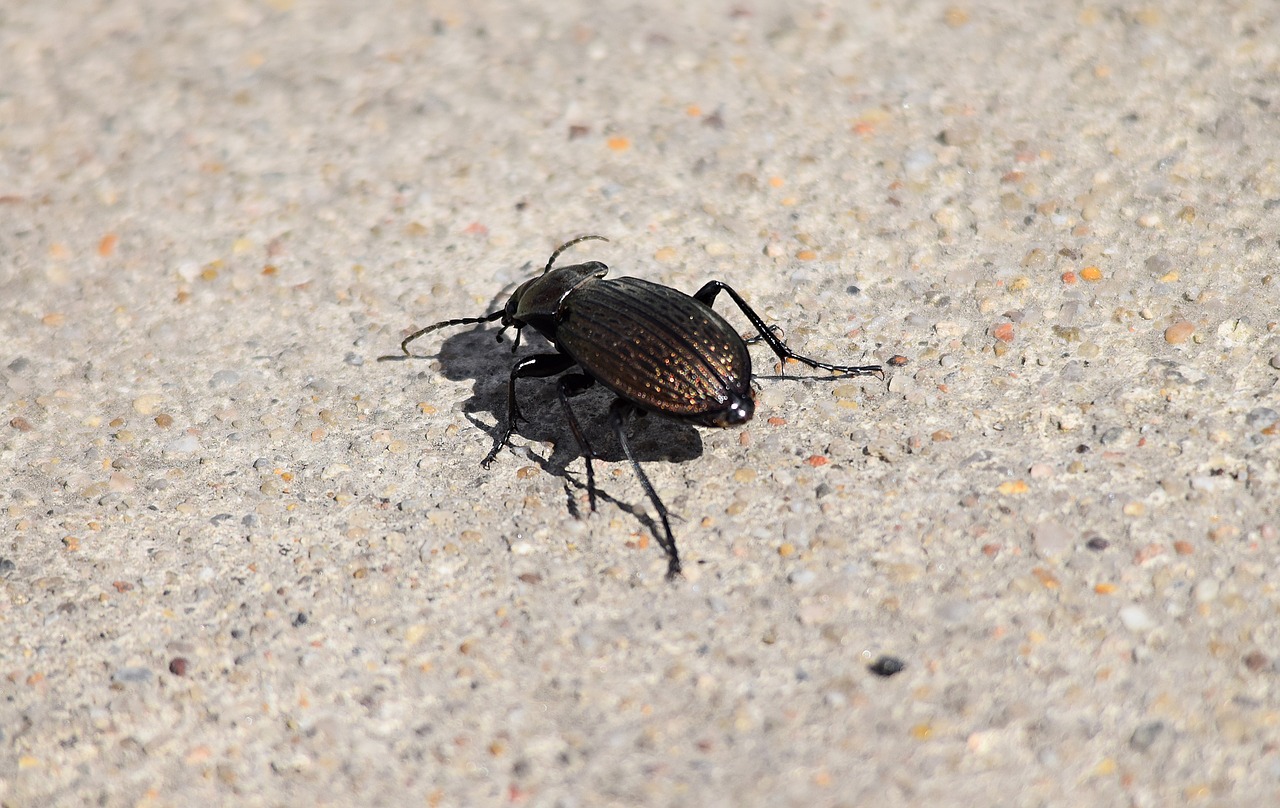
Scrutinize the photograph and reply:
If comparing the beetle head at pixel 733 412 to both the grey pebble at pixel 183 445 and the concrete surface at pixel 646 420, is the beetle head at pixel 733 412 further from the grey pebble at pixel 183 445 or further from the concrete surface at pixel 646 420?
the grey pebble at pixel 183 445

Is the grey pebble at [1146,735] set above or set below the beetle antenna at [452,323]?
above

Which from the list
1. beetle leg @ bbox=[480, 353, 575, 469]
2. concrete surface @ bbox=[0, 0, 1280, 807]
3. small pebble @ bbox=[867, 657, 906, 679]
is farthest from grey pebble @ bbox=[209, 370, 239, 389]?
small pebble @ bbox=[867, 657, 906, 679]

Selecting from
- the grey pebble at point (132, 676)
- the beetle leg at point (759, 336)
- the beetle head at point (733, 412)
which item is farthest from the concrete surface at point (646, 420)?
the beetle head at point (733, 412)

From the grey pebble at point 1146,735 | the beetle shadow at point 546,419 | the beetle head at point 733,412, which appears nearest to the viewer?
the grey pebble at point 1146,735

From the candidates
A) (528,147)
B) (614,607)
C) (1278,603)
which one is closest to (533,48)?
(528,147)

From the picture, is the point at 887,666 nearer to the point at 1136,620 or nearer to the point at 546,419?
the point at 1136,620

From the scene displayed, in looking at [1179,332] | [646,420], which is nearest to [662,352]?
[646,420]

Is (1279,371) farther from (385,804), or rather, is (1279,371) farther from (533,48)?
(533,48)
